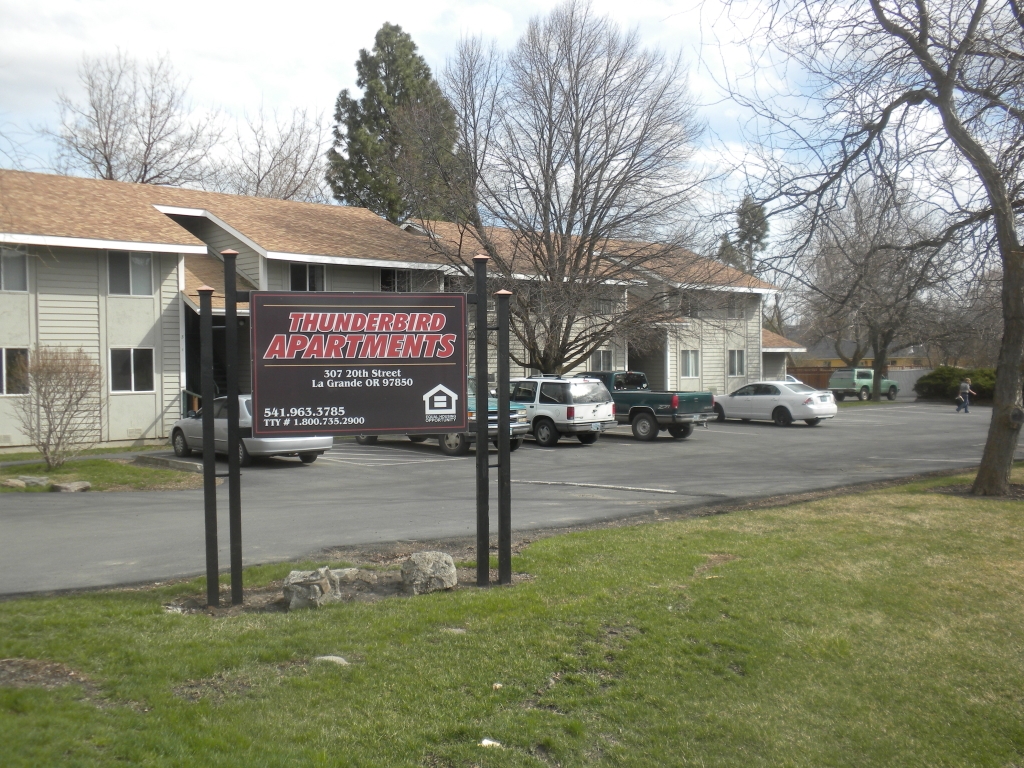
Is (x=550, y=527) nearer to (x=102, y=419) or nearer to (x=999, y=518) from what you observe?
(x=999, y=518)

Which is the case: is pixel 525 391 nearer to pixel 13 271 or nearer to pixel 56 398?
pixel 56 398

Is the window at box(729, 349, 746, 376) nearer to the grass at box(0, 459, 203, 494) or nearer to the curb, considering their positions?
the curb

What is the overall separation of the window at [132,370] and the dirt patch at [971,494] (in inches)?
783

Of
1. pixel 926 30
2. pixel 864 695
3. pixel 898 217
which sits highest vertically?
pixel 926 30

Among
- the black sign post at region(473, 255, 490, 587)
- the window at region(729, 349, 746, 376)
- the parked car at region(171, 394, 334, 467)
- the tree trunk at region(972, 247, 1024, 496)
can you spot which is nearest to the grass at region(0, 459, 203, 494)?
the parked car at region(171, 394, 334, 467)

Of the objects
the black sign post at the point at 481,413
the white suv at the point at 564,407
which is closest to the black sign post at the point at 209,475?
the black sign post at the point at 481,413

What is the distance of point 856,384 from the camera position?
51031 millimetres

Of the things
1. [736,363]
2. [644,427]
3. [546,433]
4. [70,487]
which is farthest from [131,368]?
[736,363]

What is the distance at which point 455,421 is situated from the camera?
7.25 meters

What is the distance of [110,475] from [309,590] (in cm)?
1165

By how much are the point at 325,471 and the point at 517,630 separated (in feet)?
40.3

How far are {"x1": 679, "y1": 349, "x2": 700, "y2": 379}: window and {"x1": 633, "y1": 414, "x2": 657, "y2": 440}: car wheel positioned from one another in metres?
14.8

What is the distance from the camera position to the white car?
29.5 metres

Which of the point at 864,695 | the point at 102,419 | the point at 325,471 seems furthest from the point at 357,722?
the point at 102,419
